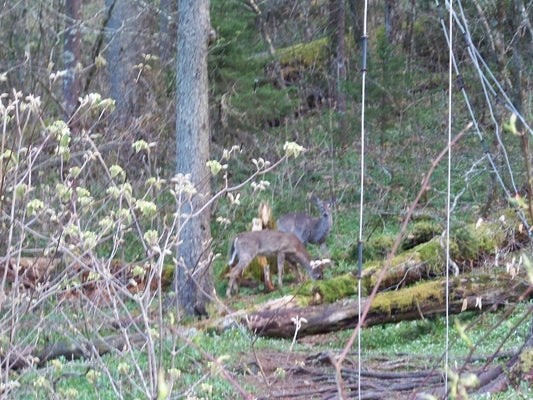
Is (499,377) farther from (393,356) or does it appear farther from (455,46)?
(455,46)

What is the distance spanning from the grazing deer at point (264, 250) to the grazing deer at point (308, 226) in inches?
81.8

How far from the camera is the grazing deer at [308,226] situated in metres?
18.6

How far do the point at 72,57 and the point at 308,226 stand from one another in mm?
6756

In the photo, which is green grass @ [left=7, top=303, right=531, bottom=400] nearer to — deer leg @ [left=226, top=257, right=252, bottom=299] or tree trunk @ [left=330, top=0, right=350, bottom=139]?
deer leg @ [left=226, top=257, right=252, bottom=299]

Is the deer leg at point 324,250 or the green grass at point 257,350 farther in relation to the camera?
the deer leg at point 324,250

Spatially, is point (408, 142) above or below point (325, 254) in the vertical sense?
above

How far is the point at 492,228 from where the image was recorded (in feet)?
45.2

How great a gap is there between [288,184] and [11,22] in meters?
7.12

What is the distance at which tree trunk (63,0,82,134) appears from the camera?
13.4 metres

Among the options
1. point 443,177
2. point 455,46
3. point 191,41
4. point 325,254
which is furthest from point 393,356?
point 455,46

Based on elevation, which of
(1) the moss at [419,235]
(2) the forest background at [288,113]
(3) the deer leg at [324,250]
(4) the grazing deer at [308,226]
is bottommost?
(3) the deer leg at [324,250]

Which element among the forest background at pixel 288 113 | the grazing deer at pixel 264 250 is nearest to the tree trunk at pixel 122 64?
the forest background at pixel 288 113

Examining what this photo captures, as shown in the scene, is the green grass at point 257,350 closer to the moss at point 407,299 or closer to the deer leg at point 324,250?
the moss at point 407,299

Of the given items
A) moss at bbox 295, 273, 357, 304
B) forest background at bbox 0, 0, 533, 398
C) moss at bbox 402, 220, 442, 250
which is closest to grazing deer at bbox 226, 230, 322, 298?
forest background at bbox 0, 0, 533, 398
